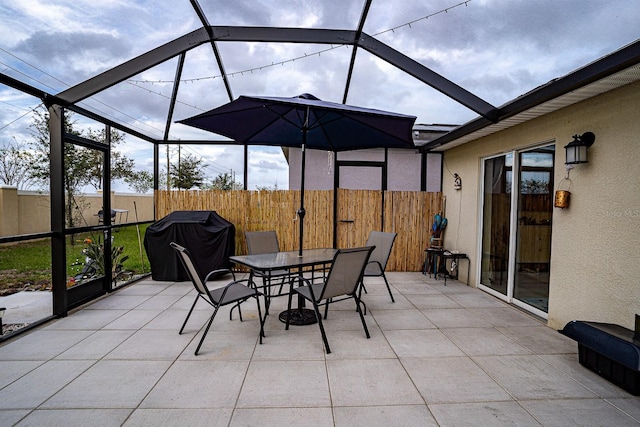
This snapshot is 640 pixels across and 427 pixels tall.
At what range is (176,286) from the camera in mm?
5121

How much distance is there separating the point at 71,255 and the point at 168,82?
3.03 m

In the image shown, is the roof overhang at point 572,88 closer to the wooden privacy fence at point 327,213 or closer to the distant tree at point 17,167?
the wooden privacy fence at point 327,213

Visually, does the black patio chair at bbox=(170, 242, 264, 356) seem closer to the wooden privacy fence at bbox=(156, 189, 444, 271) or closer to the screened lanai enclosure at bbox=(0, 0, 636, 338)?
the screened lanai enclosure at bbox=(0, 0, 636, 338)

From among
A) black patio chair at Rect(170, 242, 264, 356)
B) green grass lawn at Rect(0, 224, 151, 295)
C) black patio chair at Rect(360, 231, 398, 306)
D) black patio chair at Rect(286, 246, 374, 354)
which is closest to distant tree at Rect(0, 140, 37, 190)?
green grass lawn at Rect(0, 224, 151, 295)

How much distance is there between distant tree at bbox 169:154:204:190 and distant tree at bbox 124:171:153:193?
2.44 feet

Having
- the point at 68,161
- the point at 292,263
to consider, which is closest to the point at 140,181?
the point at 68,161

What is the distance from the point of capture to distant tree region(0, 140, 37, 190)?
4.30 m

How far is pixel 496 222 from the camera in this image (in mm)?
4781

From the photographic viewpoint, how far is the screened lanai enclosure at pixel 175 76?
3471mm

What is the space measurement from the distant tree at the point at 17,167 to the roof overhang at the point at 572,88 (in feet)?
20.0

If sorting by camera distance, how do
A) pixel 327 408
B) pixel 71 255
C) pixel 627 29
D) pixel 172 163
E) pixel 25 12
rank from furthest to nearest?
1. pixel 172 163
2. pixel 71 255
3. pixel 25 12
4. pixel 627 29
5. pixel 327 408

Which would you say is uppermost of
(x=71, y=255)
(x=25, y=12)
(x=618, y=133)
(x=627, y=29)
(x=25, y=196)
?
(x=25, y=12)

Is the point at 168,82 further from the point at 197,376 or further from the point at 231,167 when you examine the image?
the point at 197,376

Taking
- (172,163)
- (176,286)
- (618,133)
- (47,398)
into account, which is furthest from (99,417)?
(172,163)
